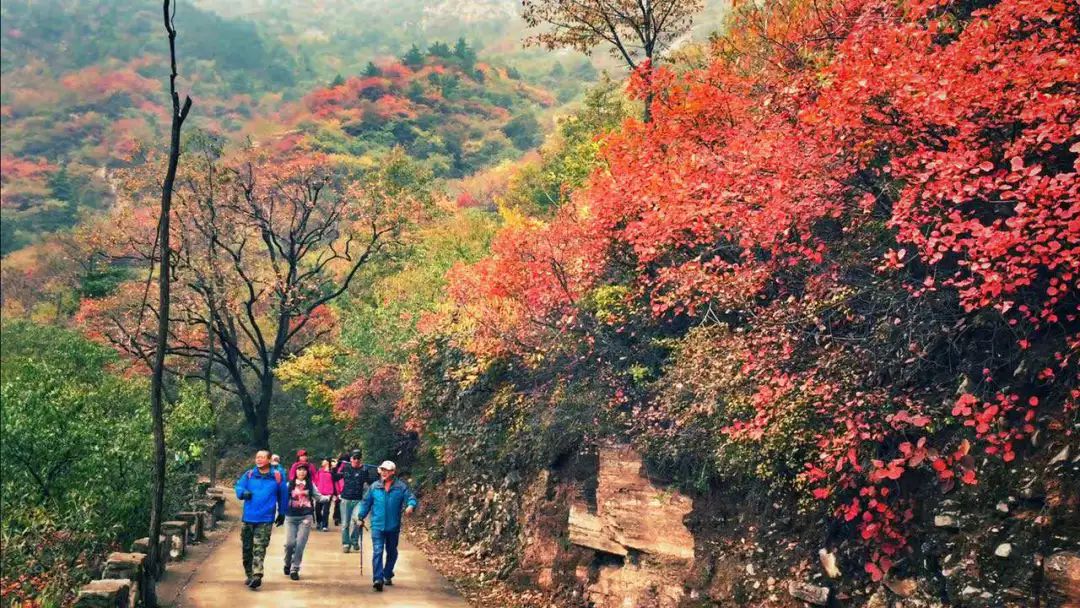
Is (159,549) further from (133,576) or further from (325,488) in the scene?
(325,488)

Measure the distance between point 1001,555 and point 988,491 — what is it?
641mm

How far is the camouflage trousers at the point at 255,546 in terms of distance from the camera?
1141 centimetres

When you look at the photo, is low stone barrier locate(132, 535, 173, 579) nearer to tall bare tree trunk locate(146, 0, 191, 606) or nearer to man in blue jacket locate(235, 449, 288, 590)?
tall bare tree trunk locate(146, 0, 191, 606)

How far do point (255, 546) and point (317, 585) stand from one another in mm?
1061

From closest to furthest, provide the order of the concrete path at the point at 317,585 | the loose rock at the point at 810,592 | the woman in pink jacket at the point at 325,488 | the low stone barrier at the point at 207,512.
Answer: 1. the loose rock at the point at 810,592
2. the concrete path at the point at 317,585
3. the woman in pink jacket at the point at 325,488
4. the low stone barrier at the point at 207,512

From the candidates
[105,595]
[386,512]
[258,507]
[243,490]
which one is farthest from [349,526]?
[105,595]

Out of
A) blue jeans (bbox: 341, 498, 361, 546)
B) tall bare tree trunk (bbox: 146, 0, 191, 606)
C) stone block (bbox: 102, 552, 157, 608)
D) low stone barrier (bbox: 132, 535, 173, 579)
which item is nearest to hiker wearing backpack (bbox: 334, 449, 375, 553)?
blue jeans (bbox: 341, 498, 361, 546)

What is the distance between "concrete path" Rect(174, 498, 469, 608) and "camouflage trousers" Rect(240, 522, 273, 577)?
0.27 m

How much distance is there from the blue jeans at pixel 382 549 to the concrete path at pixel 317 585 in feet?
0.80

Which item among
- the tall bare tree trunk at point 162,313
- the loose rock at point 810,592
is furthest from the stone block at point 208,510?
the loose rock at point 810,592

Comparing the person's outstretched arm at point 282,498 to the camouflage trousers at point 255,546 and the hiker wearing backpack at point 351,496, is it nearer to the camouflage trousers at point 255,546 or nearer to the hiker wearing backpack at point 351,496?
the camouflage trousers at point 255,546

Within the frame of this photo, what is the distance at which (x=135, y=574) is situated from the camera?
10.0 meters

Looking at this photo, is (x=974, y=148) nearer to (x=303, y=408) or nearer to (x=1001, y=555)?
(x=1001, y=555)

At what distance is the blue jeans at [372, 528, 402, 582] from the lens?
1180 cm
